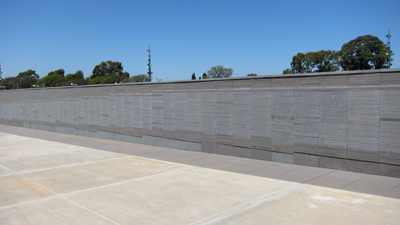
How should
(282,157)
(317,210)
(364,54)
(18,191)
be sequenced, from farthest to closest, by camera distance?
(364,54), (282,157), (18,191), (317,210)

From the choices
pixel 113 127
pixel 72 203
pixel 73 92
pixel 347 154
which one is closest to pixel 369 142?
pixel 347 154

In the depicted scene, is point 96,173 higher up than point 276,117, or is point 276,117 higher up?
point 276,117

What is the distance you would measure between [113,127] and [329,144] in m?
10.2

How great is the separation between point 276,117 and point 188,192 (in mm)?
3947

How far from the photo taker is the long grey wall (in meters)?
7.47

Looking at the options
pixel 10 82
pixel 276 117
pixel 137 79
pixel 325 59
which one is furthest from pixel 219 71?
pixel 276 117

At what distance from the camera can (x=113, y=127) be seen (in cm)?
1517

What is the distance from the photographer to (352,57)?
69.9 metres

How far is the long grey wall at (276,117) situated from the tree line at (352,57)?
6432 cm

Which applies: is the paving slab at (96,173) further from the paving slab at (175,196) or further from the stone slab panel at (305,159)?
the stone slab panel at (305,159)

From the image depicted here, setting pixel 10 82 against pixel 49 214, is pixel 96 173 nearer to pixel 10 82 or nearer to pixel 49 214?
pixel 49 214

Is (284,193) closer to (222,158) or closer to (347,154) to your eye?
(347,154)

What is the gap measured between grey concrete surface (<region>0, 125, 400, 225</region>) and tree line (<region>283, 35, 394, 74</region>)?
221ft

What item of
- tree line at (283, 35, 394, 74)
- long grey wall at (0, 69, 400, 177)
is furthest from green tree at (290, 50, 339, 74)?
long grey wall at (0, 69, 400, 177)
